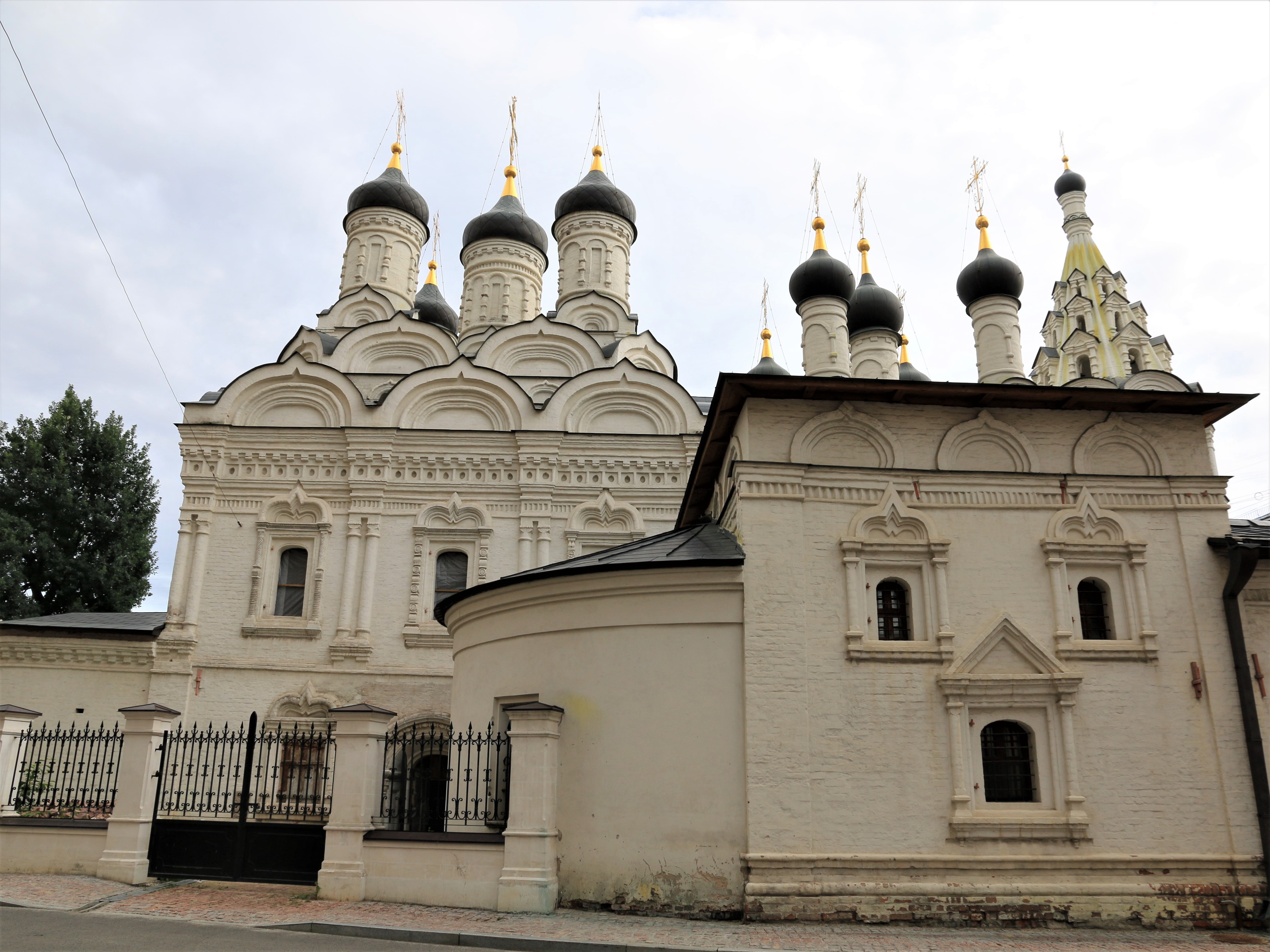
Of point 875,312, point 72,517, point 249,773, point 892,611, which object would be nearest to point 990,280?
point 875,312

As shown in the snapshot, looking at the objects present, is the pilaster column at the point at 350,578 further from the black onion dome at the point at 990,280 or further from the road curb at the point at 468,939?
the black onion dome at the point at 990,280

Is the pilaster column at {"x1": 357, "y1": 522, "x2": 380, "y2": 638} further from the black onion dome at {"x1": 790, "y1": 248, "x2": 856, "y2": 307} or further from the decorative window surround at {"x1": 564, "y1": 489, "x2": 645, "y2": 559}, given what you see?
the black onion dome at {"x1": 790, "y1": 248, "x2": 856, "y2": 307}

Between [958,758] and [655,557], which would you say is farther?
[655,557]

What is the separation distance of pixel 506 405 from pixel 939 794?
10757 millimetres

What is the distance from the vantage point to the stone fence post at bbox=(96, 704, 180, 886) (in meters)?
8.72

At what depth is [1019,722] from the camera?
8.20 meters

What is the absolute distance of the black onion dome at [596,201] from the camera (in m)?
21.4

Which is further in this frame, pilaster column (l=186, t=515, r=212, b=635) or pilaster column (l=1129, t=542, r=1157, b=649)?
pilaster column (l=186, t=515, r=212, b=635)

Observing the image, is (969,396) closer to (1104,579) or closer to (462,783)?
(1104,579)

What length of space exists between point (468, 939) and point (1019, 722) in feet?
16.3

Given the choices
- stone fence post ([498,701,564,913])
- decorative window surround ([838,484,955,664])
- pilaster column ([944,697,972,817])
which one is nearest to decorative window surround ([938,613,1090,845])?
pilaster column ([944,697,972,817])

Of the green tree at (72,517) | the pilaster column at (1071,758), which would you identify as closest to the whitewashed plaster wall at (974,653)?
the pilaster column at (1071,758)

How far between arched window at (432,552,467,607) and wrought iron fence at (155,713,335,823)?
2.79 m

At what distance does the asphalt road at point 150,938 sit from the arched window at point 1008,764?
15.4 feet
